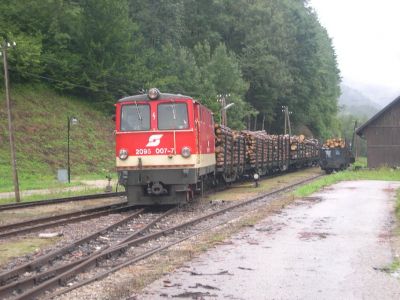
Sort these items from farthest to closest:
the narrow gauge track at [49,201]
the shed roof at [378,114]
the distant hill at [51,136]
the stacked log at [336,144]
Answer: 1. the stacked log at [336,144]
2. the shed roof at [378,114]
3. the distant hill at [51,136]
4. the narrow gauge track at [49,201]

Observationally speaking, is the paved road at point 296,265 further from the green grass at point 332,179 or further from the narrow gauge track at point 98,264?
the green grass at point 332,179

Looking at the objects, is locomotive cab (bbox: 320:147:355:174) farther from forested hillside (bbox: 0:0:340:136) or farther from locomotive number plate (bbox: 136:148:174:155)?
locomotive number plate (bbox: 136:148:174:155)

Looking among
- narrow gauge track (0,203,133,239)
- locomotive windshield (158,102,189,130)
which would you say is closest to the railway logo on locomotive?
locomotive windshield (158,102,189,130)

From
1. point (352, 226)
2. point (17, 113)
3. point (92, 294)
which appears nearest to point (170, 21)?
point (17, 113)

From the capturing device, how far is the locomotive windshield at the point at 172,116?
1611cm

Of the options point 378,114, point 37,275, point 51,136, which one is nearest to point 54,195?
point 51,136

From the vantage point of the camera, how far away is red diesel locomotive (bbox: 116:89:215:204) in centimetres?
1591

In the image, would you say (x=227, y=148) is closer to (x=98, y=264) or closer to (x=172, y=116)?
(x=172, y=116)

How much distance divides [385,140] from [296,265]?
3594 cm

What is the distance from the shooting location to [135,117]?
643 inches

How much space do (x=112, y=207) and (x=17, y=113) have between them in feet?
78.0

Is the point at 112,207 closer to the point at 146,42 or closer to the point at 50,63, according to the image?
the point at 50,63

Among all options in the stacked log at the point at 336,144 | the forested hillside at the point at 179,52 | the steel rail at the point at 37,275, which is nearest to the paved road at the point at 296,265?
the steel rail at the point at 37,275

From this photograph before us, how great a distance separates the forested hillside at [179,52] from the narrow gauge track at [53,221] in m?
26.4
